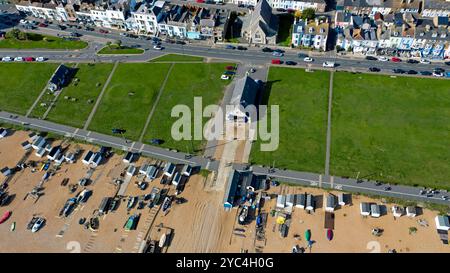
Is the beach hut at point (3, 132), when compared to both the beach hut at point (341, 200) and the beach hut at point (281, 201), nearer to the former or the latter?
the beach hut at point (281, 201)

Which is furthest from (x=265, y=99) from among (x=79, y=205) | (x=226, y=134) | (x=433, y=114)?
(x=79, y=205)

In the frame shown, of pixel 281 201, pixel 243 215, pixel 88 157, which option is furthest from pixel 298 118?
pixel 88 157

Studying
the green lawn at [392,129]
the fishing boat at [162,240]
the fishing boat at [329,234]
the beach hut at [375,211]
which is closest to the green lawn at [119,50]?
the green lawn at [392,129]

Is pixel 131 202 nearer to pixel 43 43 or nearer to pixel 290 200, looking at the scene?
Answer: pixel 290 200

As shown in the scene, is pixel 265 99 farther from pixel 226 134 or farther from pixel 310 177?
pixel 310 177

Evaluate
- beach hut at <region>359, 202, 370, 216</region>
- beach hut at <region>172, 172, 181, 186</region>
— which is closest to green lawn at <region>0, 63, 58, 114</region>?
beach hut at <region>172, 172, 181, 186</region>
